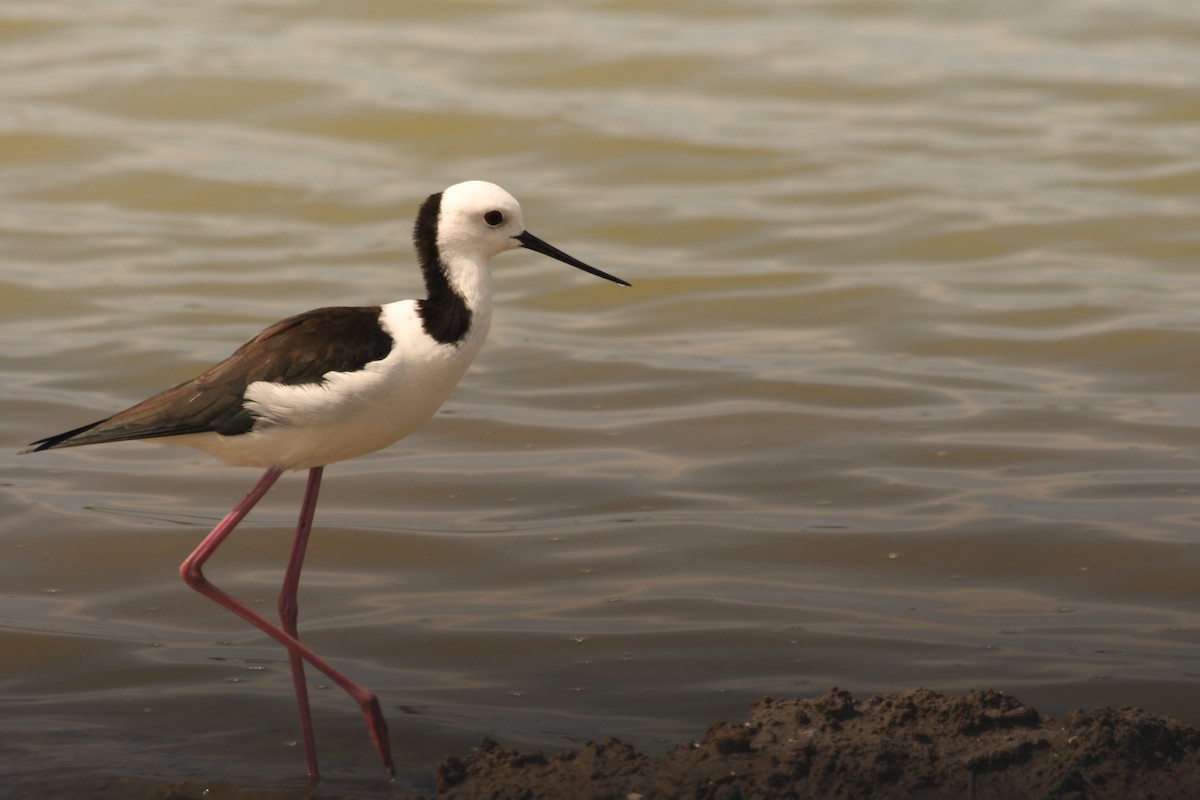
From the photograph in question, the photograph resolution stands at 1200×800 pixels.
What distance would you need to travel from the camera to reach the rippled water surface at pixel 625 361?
18.6ft

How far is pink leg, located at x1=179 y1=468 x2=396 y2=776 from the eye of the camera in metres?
5.03

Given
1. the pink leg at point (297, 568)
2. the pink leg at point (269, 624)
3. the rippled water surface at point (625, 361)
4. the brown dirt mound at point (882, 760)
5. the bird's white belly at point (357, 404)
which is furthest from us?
the rippled water surface at point (625, 361)

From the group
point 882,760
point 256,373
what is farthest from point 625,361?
point 882,760

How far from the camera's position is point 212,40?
52.0 feet

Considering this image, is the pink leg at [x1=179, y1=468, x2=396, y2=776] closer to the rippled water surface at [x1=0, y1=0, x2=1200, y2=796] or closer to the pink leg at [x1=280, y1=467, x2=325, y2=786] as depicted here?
the pink leg at [x1=280, y1=467, x2=325, y2=786]

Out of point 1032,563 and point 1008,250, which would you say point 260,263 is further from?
point 1032,563

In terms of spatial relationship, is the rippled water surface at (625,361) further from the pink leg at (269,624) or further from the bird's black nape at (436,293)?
the bird's black nape at (436,293)

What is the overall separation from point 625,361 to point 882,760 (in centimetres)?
473

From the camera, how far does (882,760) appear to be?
4.57 metres

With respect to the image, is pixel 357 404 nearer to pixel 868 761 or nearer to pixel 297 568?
pixel 297 568

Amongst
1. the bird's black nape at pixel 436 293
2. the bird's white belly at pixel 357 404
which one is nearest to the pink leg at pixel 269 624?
the bird's white belly at pixel 357 404

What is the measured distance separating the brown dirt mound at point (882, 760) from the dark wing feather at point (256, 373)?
3.58ft

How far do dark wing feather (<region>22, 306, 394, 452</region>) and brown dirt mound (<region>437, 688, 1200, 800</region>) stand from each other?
3.58ft

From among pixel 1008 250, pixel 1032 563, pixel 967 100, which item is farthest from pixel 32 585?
pixel 967 100
